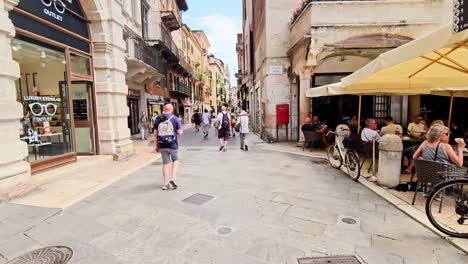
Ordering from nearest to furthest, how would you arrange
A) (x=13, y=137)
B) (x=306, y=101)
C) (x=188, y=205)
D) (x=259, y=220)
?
(x=259, y=220)
(x=188, y=205)
(x=13, y=137)
(x=306, y=101)

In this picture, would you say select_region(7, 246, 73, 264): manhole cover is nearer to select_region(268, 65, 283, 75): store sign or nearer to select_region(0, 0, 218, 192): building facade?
select_region(0, 0, 218, 192): building facade

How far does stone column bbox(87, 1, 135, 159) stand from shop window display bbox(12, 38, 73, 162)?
3.79 ft

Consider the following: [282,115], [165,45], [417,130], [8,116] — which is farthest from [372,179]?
[165,45]

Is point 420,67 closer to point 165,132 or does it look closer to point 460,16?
point 460,16

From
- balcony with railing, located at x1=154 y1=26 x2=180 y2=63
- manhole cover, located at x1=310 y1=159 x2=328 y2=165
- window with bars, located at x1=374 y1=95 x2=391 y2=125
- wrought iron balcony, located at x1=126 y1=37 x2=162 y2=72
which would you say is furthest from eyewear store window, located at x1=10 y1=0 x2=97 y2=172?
window with bars, located at x1=374 y1=95 x2=391 y2=125

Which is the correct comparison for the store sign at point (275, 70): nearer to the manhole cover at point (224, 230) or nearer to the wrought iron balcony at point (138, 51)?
the wrought iron balcony at point (138, 51)

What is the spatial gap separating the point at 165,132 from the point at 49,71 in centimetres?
382

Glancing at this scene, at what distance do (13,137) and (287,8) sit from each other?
11.3 meters

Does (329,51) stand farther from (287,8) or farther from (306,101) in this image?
(287,8)

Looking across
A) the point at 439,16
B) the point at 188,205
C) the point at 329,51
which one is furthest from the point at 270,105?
the point at 188,205

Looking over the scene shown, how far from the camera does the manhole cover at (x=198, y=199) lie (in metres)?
4.57

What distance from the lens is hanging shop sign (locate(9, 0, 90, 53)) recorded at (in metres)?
5.48

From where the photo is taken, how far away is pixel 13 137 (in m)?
4.75

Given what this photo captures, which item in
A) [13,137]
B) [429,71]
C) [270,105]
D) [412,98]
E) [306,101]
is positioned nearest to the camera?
[13,137]
